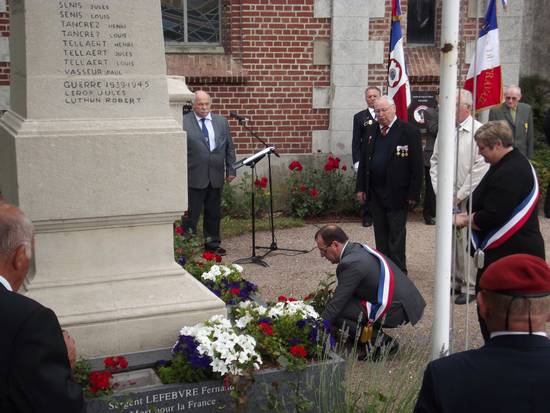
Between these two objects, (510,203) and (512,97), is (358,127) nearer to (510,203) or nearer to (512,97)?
(512,97)

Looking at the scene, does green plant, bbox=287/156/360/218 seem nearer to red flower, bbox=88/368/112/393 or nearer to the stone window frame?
the stone window frame

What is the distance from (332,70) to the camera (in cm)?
1243

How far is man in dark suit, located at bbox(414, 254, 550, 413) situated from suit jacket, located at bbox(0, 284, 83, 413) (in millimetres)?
1215

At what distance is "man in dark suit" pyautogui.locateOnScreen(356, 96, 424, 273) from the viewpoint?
26.4 feet

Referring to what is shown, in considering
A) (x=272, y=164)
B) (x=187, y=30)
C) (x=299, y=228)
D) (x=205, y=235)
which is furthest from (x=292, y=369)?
(x=187, y=30)

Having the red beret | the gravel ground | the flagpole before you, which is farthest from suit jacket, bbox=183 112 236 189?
the red beret

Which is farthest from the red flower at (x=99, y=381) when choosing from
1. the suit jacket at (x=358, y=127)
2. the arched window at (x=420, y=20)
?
the arched window at (x=420, y=20)

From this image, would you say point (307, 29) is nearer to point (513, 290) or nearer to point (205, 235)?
point (205, 235)

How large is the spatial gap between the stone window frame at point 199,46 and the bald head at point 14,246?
31.6ft

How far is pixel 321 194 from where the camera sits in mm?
11695

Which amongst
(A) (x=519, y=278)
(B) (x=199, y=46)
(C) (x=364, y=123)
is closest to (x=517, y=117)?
(C) (x=364, y=123)

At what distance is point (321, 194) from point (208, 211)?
2466 mm

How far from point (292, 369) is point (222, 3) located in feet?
30.0

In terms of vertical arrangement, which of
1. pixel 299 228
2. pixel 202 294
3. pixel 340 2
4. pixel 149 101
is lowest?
pixel 299 228
